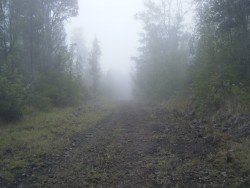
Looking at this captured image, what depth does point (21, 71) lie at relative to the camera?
30000 mm

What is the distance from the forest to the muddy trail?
→ 1.0 inches

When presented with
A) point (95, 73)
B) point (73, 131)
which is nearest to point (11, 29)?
point (73, 131)

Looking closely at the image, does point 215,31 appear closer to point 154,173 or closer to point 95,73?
point 154,173

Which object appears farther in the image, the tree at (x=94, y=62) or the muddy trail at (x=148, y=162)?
A: the tree at (x=94, y=62)

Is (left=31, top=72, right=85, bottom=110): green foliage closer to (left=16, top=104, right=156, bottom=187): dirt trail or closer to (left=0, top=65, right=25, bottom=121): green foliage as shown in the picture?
(left=0, top=65, right=25, bottom=121): green foliage

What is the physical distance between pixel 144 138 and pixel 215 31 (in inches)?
324

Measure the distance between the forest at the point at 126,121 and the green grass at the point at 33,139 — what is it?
4cm

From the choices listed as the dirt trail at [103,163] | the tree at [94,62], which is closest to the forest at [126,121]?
the dirt trail at [103,163]

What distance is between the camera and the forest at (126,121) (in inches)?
343

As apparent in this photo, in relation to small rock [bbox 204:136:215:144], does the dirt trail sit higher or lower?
lower

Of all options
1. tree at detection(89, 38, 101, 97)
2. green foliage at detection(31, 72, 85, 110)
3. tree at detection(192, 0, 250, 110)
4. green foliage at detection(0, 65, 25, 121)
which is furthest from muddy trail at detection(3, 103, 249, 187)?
tree at detection(89, 38, 101, 97)

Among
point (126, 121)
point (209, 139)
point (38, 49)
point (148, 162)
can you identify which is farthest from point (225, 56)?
point (38, 49)

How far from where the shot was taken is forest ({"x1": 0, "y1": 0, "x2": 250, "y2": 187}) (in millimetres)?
8703

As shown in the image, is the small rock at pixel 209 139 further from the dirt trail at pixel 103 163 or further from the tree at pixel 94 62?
the tree at pixel 94 62
